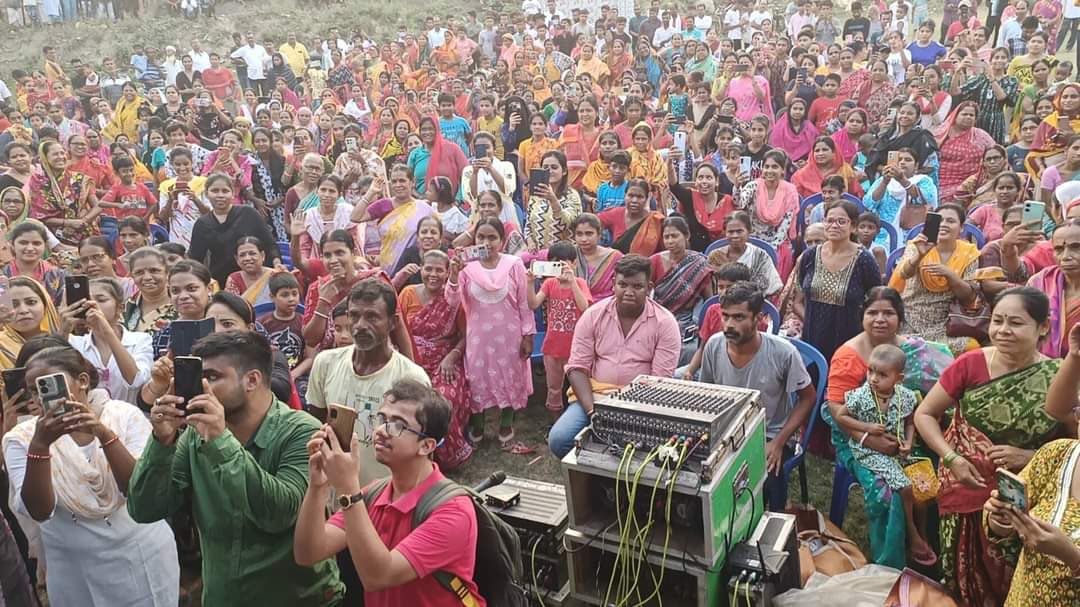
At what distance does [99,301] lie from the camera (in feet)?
13.6

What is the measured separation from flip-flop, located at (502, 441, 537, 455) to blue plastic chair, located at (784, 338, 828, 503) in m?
1.63

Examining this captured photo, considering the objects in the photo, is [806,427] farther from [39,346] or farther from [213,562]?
[39,346]

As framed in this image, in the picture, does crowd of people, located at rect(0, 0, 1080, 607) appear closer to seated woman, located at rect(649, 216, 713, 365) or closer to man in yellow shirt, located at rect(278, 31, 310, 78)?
seated woman, located at rect(649, 216, 713, 365)

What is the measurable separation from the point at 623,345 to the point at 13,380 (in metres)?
2.61

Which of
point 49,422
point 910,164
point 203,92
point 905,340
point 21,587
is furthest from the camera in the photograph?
point 203,92

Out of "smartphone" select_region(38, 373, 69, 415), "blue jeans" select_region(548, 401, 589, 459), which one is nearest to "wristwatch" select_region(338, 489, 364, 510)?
"smartphone" select_region(38, 373, 69, 415)

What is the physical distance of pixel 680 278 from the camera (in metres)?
5.17

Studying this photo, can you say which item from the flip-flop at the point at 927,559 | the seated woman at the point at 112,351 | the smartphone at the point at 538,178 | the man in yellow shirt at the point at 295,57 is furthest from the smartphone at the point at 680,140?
the man in yellow shirt at the point at 295,57

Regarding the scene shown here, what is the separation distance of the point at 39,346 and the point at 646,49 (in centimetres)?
1267

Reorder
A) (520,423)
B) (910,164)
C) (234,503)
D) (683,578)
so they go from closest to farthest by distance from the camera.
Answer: (234,503)
(683,578)
(520,423)
(910,164)

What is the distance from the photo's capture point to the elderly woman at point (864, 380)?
3.50 m

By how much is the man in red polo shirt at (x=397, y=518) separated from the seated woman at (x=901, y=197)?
5195mm

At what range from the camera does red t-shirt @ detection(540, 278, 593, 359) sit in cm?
505

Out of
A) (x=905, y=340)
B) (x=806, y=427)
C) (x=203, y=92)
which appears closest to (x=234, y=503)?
(x=806, y=427)
